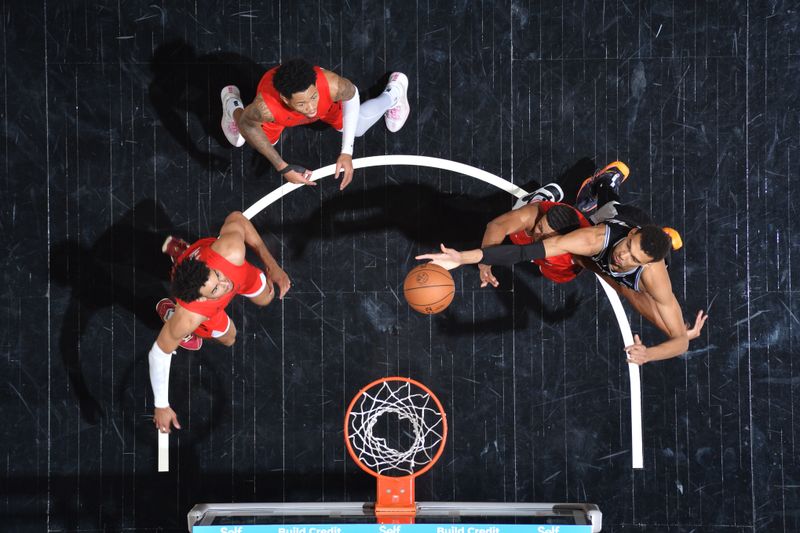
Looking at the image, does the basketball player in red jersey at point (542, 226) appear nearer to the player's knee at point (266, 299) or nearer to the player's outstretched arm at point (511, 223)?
the player's outstretched arm at point (511, 223)

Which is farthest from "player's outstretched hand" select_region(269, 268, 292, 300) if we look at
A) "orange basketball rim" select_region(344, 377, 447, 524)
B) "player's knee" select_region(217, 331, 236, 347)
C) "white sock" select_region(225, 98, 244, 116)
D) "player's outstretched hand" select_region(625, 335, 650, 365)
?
"player's outstretched hand" select_region(625, 335, 650, 365)

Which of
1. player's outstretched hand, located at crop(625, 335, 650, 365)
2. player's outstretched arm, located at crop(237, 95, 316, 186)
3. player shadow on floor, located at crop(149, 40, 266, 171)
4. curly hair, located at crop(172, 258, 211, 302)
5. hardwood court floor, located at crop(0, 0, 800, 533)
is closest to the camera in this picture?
curly hair, located at crop(172, 258, 211, 302)

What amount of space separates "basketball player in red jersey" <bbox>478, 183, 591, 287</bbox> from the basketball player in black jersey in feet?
0.72

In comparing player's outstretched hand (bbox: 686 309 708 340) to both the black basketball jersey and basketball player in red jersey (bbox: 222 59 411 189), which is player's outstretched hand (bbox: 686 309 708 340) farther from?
basketball player in red jersey (bbox: 222 59 411 189)

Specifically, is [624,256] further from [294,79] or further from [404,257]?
[294,79]

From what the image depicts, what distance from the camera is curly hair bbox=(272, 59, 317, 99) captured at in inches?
167

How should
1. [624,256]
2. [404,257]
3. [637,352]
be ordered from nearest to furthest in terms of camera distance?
[624,256] < [637,352] < [404,257]

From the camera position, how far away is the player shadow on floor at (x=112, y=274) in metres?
5.45

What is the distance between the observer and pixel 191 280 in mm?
4035

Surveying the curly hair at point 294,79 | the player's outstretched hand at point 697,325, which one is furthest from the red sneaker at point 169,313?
the player's outstretched hand at point 697,325

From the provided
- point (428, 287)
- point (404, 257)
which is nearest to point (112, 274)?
point (404, 257)

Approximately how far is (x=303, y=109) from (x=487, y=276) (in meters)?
1.99

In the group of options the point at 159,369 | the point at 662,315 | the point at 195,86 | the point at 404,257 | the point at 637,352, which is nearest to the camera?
the point at 159,369

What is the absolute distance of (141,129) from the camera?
18.1 feet
